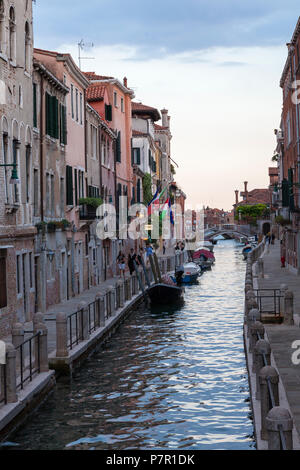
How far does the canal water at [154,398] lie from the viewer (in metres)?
12.3

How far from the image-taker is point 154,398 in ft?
50.0

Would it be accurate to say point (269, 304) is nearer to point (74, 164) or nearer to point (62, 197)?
point (62, 197)

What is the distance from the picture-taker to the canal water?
12336 mm

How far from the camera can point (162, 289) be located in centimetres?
3234

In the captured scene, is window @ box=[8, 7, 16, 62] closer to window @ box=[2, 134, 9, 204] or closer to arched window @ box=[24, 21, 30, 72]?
arched window @ box=[24, 21, 30, 72]

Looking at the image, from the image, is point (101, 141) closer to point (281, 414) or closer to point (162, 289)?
point (162, 289)

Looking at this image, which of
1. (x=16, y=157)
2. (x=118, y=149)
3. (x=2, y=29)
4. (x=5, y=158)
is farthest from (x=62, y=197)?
(x=118, y=149)

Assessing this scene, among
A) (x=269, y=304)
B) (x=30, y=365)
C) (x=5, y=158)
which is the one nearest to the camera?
(x=30, y=365)

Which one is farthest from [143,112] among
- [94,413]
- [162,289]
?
[94,413]

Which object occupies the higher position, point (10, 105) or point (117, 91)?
point (117, 91)

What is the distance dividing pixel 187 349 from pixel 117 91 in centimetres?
2991

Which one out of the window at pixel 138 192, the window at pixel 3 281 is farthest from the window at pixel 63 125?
the window at pixel 138 192

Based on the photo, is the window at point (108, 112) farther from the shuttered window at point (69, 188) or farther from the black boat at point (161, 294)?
the black boat at point (161, 294)

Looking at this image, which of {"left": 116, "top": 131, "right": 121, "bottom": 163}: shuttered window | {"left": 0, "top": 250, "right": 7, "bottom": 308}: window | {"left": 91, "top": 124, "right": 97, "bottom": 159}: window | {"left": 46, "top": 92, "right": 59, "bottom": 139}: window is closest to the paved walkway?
{"left": 0, "top": 250, "right": 7, "bottom": 308}: window
